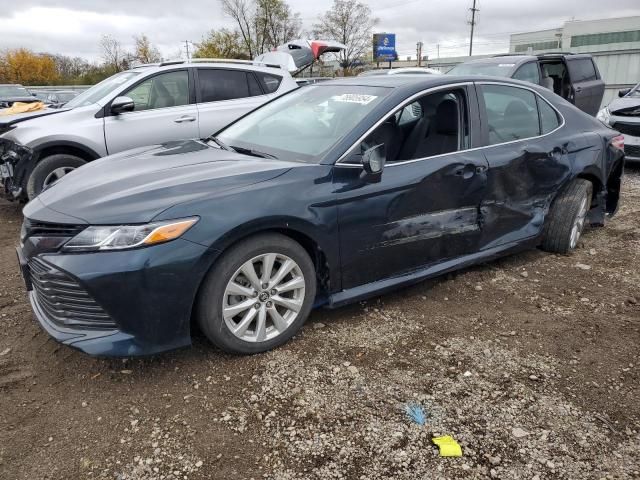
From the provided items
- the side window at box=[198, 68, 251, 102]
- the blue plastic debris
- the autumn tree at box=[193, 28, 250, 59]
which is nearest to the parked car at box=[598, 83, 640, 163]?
the side window at box=[198, 68, 251, 102]

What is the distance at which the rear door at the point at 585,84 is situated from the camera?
31.0ft

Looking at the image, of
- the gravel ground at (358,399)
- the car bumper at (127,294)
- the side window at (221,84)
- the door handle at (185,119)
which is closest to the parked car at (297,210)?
the car bumper at (127,294)

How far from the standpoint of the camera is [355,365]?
285cm

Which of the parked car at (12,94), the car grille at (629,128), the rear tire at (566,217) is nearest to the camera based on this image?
the rear tire at (566,217)

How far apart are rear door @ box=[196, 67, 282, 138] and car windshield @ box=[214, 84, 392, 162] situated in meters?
2.44

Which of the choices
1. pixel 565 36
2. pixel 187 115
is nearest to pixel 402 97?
pixel 187 115

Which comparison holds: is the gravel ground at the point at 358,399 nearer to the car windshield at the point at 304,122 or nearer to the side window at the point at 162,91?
the car windshield at the point at 304,122

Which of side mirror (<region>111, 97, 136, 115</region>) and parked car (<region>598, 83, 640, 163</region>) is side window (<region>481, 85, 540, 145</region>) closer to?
side mirror (<region>111, 97, 136, 115</region>)

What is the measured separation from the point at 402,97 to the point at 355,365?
5.61ft

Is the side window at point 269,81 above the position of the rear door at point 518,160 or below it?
above

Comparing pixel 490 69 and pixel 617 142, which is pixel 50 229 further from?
pixel 490 69

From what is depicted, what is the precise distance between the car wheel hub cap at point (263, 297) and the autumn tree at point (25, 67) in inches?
2358

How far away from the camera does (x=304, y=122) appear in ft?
11.5

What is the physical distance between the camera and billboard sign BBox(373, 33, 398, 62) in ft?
182
